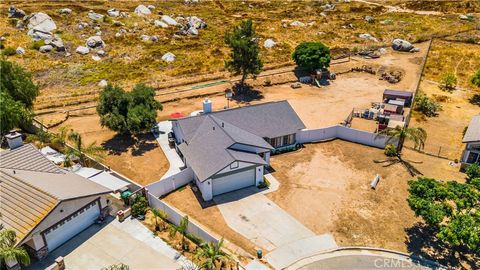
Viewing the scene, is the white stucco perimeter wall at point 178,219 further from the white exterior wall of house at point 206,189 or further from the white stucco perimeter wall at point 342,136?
the white stucco perimeter wall at point 342,136

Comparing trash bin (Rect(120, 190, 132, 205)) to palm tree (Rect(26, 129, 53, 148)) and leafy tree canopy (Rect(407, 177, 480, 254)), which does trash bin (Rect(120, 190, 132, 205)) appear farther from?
leafy tree canopy (Rect(407, 177, 480, 254))

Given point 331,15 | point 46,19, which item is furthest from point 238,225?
point 331,15

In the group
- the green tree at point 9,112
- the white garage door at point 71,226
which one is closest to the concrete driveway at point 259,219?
the white garage door at point 71,226

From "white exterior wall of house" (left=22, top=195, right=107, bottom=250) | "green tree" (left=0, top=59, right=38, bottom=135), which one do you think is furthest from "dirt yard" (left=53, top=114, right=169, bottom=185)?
"white exterior wall of house" (left=22, top=195, right=107, bottom=250)

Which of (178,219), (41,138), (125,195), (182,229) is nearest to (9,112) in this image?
(41,138)

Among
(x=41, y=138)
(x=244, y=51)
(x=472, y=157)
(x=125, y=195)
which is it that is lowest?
(x=125, y=195)

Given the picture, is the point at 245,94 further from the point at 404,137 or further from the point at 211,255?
the point at 211,255

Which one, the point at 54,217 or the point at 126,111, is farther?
the point at 126,111
